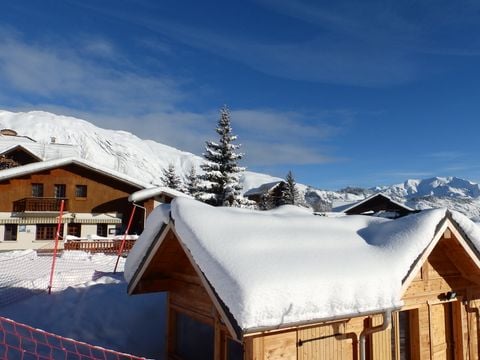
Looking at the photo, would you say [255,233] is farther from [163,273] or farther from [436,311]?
[436,311]

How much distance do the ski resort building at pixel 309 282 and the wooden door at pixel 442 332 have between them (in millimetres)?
22

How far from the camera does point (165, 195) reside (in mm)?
33875

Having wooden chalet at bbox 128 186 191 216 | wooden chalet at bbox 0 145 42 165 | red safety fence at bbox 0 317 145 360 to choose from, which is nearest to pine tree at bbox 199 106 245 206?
wooden chalet at bbox 128 186 191 216

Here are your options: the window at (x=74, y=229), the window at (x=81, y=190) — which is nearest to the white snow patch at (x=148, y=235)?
the window at (x=74, y=229)

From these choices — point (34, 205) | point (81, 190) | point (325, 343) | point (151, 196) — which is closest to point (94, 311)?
point (325, 343)

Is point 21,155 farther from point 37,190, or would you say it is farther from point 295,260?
point 295,260

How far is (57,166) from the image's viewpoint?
105ft

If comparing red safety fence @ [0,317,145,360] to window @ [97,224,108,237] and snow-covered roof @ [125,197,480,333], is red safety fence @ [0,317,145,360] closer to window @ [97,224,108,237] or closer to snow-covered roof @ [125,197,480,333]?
snow-covered roof @ [125,197,480,333]

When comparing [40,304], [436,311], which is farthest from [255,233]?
[40,304]

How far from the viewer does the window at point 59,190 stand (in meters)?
32.3

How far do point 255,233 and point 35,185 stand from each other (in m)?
30.5

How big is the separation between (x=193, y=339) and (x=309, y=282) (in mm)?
4068

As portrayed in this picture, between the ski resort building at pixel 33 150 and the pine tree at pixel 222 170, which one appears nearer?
the pine tree at pixel 222 170

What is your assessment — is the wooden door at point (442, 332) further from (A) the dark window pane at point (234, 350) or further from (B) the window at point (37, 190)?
(B) the window at point (37, 190)
